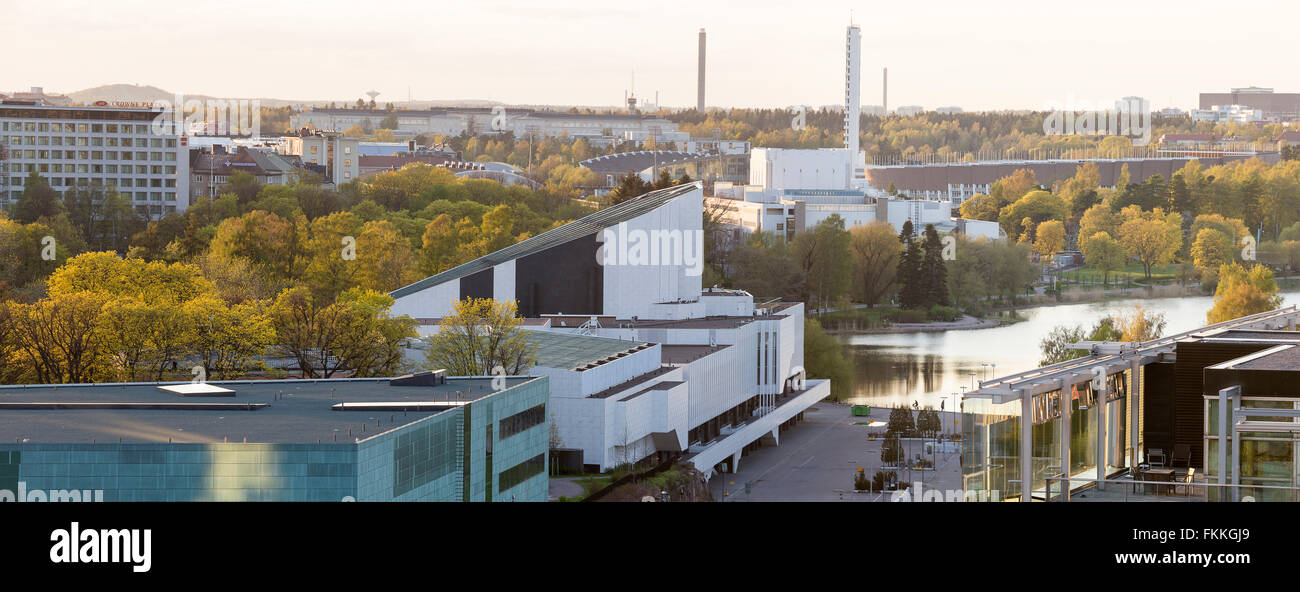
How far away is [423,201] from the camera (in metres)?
47.7

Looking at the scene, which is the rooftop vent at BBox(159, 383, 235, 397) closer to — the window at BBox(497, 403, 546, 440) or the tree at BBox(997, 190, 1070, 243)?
the window at BBox(497, 403, 546, 440)

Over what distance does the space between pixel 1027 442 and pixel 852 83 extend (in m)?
66.4

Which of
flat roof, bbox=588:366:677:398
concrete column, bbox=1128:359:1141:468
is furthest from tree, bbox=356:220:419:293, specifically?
concrete column, bbox=1128:359:1141:468

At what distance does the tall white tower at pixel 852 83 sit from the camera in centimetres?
7094

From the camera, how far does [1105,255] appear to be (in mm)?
50812

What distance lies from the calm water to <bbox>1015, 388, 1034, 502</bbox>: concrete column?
2072cm

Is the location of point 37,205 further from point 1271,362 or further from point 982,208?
point 1271,362

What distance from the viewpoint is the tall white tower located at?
70938 millimetres

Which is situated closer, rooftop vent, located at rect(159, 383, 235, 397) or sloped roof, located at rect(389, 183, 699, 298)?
rooftop vent, located at rect(159, 383, 235, 397)

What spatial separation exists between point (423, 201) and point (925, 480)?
3037 cm

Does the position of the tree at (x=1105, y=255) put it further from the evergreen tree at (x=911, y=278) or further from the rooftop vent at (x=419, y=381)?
the rooftop vent at (x=419, y=381)

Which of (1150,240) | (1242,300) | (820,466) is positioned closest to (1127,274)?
(1150,240)

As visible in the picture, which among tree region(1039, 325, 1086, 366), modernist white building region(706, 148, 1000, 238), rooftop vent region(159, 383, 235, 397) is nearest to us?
rooftop vent region(159, 383, 235, 397)
